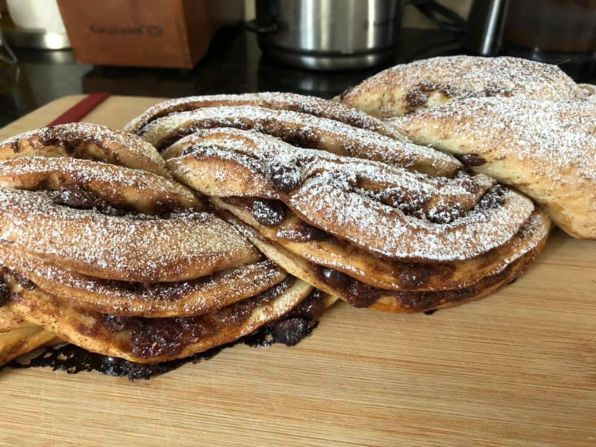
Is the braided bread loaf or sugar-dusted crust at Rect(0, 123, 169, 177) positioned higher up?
sugar-dusted crust at Rect(0, 123, 169, 177)

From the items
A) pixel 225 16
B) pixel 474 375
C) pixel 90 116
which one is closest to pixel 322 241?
pixel 474 375

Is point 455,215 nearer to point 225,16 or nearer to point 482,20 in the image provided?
point 482,20

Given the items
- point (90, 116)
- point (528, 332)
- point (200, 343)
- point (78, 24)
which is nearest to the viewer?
point (200, 343)

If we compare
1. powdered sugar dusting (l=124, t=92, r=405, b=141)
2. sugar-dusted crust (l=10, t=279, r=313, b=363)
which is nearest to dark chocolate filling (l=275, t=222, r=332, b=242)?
sugar-dusted crust (l=10, t=279, r=313, b=363)

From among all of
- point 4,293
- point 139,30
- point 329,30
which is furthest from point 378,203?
point 139,30

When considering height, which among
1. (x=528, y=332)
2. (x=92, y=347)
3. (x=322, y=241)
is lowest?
(x=528, y=332)

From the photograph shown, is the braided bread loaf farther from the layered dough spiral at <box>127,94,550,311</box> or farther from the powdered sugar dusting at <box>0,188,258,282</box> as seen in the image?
the powdered sugar dusting at <box>0,188,258,282</box>

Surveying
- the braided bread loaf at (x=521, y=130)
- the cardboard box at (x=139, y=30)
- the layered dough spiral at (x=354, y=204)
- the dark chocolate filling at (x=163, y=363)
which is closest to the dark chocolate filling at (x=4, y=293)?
the dark chocolate filling at (x=163, y=363)

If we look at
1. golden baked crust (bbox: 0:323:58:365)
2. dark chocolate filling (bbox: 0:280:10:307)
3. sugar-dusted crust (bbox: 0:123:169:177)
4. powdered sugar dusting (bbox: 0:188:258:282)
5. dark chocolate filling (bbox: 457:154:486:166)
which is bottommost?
golden baked crust (bbox: 0:323:58:365)
